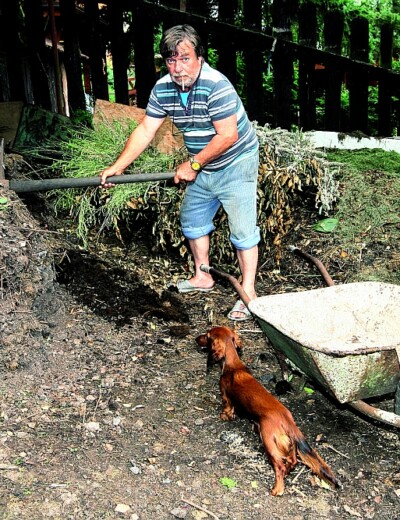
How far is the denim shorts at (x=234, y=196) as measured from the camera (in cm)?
461

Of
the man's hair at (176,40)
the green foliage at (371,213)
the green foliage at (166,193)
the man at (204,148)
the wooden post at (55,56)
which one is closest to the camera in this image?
the man's hair at (176,40)

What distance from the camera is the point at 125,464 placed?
3.21 meters

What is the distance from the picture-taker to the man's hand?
14.3ft

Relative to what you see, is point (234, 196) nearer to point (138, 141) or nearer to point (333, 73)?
point (138, 141)

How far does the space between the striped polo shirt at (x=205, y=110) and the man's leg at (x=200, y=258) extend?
2.15 feet

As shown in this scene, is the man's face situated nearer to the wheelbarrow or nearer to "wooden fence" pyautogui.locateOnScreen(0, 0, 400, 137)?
the wheelbarrow

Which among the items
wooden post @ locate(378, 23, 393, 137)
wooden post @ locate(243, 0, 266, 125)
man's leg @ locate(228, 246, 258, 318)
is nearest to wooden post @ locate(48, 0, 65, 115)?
wooden post @ locate(243, 0, 266, 125)

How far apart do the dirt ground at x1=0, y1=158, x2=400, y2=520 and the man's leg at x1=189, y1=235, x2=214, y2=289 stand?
119mm

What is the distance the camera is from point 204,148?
14.3ft

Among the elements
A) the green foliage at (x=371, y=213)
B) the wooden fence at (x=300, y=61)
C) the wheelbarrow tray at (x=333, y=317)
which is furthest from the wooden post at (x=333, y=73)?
the wheelbarrow tray at (x=333, y=317)

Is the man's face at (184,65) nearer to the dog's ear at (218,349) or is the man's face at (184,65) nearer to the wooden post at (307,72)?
the dog's ear at (218,349)

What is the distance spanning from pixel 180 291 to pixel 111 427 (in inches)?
72.2

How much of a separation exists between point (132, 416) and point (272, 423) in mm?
892

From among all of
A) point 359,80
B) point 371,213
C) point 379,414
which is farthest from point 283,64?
point 379,414
